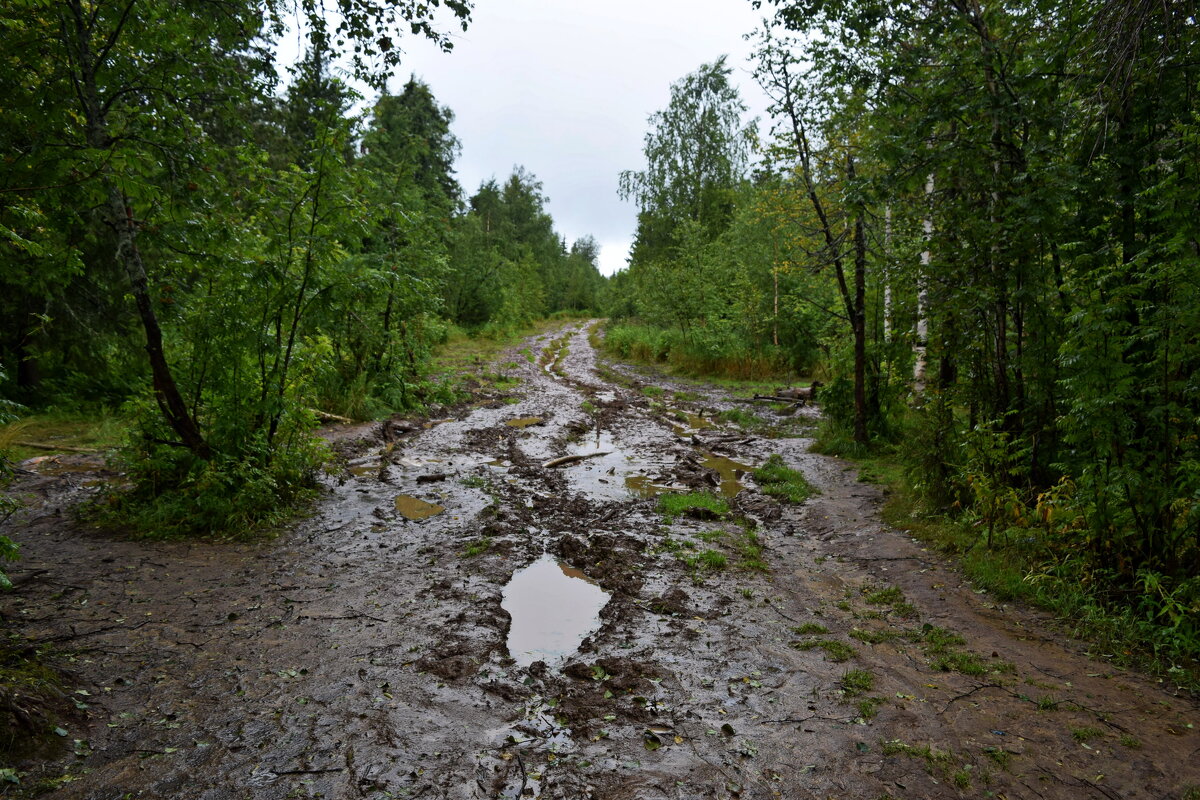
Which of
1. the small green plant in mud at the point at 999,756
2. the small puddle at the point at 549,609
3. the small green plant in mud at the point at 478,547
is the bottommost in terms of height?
the small puddle at the point at 549,609

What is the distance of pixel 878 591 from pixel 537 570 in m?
3.18

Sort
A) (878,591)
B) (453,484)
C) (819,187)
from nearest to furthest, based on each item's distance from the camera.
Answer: (878,591) < (453,484) < (819,187)

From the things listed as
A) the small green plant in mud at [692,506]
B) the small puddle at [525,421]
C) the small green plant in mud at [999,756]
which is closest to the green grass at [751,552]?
the small green plant in mud at [692,506]

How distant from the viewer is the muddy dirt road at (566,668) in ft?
10.2

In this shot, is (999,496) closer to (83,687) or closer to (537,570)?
(537,570)

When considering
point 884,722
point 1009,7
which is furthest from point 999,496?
point 1009,7

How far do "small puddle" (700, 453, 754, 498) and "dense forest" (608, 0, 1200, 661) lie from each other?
2110mm

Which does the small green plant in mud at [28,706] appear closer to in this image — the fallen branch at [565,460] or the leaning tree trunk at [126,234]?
the leaning tree trunk at [126,234]

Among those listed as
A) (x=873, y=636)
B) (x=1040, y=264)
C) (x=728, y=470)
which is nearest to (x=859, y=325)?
(x=728, y=470)

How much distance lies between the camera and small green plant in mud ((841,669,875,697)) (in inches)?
154

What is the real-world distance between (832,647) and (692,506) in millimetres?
3436

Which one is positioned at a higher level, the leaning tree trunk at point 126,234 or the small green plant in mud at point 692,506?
the leaning tree trunk at point 126,234

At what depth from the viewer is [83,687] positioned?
3.54 m

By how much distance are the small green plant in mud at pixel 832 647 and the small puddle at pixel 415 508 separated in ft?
15.5
